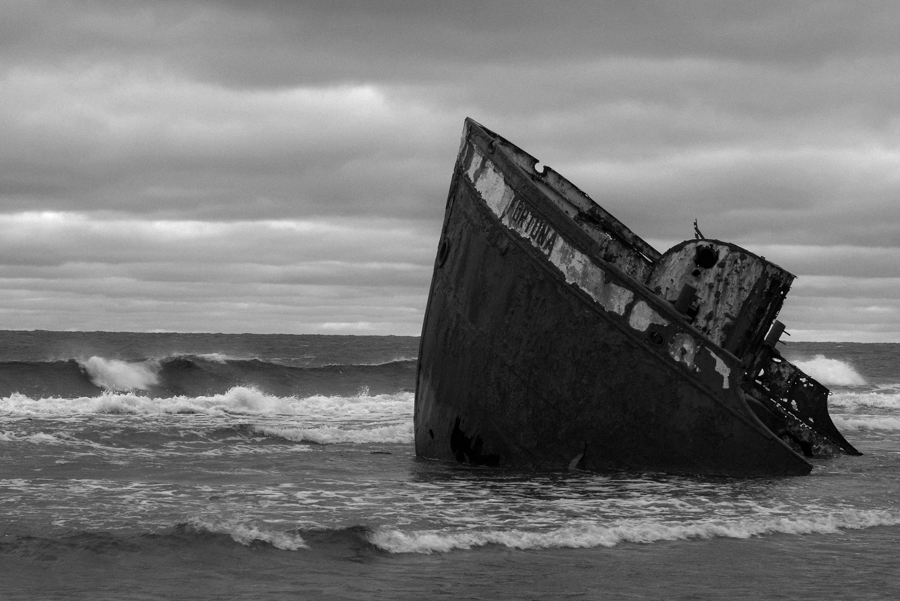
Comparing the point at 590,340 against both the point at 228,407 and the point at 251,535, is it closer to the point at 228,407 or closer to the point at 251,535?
the point at 251,535

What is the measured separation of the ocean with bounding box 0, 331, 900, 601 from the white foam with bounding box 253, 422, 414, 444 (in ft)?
1.90

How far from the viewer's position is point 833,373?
4209 cm

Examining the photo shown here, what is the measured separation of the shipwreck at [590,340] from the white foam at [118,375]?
19840 mm

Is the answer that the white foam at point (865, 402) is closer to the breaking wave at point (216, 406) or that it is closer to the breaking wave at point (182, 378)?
the breaking wave at point (216, 406)

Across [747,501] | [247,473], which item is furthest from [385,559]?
[247,473]

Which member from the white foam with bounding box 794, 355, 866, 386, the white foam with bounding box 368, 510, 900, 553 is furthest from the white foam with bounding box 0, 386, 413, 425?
the white foam with bounding box 794, 355, 866, 386

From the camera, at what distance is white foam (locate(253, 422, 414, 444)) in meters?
13.5

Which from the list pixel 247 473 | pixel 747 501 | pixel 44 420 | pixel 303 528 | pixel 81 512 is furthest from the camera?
pixel 44 420

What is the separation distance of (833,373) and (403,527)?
38.5 m

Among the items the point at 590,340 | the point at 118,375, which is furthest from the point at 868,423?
the point at 118,375

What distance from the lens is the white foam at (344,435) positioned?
1346 centimetres

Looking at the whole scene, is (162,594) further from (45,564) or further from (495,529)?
(495,529)

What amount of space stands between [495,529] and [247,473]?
361 cm

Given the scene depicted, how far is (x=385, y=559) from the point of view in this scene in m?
6.13
